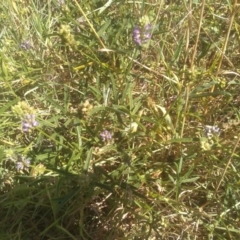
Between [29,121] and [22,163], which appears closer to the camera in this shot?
[29,121]

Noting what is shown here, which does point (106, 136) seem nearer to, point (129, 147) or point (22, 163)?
point (129, 147)

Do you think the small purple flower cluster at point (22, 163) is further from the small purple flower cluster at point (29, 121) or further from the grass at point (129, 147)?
the small purple flower cluster at point (29, 121)

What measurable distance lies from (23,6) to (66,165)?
717 millimetres

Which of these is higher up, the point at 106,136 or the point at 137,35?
the point at 137,35

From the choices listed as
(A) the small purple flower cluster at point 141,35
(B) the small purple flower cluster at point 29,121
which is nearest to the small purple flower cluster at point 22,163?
(B) the small purple flower cluster at point 29,121

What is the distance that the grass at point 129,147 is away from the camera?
45.0 inches

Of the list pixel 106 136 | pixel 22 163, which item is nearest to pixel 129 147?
pixel 106 136

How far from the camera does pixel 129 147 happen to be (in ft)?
3.90

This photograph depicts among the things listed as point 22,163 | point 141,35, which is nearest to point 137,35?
point 141,35

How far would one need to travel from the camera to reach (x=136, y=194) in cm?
114

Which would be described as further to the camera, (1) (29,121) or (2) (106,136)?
(2) (106,136)

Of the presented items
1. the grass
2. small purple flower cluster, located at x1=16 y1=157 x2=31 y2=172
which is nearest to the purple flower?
the grass

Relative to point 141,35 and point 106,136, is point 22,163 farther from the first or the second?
point 141,35

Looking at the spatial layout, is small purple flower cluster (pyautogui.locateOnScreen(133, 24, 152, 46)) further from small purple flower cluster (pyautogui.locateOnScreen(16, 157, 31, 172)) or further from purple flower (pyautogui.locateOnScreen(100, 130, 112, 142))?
small purple flower cluster (pyautogui.locateOnScreen(16, 157, 31, 172))
